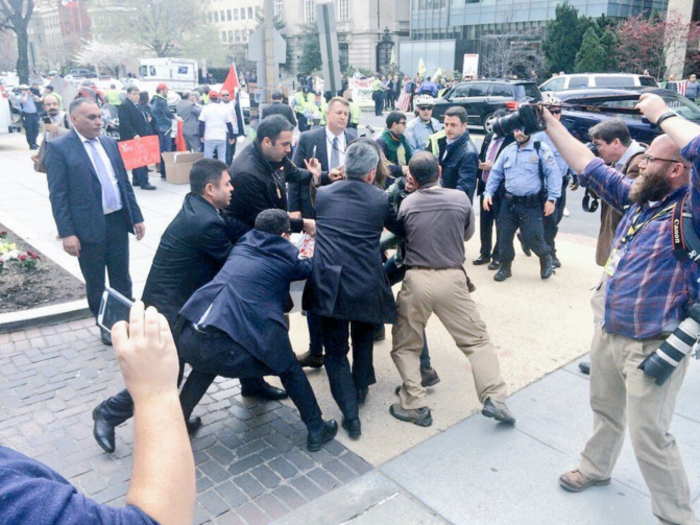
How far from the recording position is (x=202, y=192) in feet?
12.6

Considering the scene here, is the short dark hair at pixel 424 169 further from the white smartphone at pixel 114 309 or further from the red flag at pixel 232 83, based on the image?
the red flag at pixel 232 83

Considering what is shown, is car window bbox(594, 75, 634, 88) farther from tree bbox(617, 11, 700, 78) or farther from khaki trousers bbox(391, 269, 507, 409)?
khaki trousers bbox(391, 269, 507, 409)

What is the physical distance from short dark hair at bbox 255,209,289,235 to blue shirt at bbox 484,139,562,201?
145 inches

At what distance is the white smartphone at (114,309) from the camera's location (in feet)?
5.61

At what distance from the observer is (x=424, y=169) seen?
396 cm

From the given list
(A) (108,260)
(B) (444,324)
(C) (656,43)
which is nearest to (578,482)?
(B) (444,324)

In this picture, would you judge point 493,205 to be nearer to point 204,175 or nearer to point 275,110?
point 204,175

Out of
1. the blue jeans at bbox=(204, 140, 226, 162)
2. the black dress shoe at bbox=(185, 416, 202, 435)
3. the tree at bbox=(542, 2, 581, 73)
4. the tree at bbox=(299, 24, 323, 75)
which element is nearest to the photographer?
the black dress shoe at bbox=(185, 416, 202, 435)

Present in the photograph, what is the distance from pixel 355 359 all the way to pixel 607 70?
91.2ft

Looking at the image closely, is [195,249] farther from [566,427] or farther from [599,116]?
[599,116]

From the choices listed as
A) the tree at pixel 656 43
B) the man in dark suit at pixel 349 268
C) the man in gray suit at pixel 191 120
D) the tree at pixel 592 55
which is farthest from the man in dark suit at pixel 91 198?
the tree at pixel 656 43

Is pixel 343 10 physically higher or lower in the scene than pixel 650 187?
higher

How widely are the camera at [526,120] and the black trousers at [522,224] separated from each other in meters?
3.44

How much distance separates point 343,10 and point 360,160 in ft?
203
